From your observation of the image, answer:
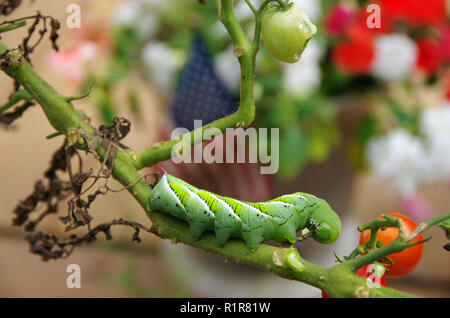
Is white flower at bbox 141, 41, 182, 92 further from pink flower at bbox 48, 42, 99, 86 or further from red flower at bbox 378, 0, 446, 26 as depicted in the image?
red flower at bbox 378, 0, 446, 26

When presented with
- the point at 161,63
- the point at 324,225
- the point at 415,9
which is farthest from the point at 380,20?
the point at 324,225

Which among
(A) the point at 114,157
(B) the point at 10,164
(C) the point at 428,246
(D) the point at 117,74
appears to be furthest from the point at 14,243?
(A) the point at 114,157

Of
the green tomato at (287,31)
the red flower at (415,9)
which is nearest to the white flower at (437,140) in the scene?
the red flower at (415,9)

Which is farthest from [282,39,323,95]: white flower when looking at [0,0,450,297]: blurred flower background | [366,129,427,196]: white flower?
[366,129,427,196]: white flower

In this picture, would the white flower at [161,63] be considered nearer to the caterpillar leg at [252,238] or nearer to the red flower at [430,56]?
the red flower at [430,56]

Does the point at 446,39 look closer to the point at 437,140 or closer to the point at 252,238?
the point at 437,140
